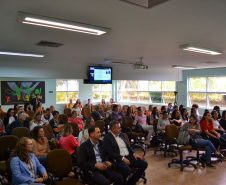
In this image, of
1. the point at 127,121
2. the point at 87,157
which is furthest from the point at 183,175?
the point at 127,121

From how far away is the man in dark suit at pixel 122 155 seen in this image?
12.4 ft

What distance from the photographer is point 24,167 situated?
9.57ft

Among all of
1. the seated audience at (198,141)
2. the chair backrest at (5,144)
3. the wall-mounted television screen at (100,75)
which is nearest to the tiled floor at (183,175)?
the seated audience at (198,141)

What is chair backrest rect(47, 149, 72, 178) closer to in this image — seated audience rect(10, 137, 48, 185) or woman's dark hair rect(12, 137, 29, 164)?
seated audience rect(10, 137, 48, 185)

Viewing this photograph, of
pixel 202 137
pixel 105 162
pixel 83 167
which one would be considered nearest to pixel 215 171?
pixel 202 137

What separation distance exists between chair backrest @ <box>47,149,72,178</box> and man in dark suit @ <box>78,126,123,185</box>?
0.69 ft

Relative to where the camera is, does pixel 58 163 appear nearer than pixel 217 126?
Yes

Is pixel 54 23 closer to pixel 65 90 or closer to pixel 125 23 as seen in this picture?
pixel 125 23

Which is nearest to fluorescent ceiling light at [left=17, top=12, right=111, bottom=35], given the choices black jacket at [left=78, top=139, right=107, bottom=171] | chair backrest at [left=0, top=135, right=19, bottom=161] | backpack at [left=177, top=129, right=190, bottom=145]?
black jacket at [left=78, top=139, right=107, bottom=171]

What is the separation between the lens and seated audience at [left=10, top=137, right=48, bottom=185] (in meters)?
2.83

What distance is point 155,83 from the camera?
1425 centimetres

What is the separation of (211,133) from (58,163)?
15.0 feet

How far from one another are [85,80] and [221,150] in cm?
568

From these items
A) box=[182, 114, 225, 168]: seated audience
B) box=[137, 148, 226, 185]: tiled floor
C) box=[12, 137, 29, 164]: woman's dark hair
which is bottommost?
box=[137, 148, 226, 185]: tiled floor
